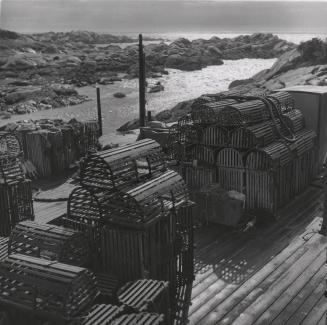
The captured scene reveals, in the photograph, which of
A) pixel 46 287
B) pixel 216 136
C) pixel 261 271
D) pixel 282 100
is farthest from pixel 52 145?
pixel 46 287

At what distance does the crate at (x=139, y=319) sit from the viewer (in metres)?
9.94

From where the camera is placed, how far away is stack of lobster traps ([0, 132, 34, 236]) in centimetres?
1666

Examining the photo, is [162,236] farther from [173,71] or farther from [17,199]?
[173,71]

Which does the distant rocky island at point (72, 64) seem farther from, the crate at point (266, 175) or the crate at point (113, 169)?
the crate at point (113, 169)

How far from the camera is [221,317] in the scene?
520 inches

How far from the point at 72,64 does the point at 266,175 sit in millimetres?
80306

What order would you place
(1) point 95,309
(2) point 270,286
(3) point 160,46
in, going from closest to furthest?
1. (1) point 95,309
2. (2) point 270,286
3. (3) point 160,46

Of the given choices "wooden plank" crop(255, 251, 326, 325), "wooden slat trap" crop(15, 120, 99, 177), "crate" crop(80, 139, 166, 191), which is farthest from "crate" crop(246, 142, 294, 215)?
"wooden slat trap" crop(15, 120, 99, 177)

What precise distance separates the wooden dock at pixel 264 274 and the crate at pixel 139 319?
3.08 m

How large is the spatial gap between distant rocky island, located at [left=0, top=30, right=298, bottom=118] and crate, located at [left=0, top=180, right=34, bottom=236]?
4063 cm

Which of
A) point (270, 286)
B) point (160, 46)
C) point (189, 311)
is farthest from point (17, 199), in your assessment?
point (160, 46)

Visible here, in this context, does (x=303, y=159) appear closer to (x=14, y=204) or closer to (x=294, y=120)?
(x=294, y=120)

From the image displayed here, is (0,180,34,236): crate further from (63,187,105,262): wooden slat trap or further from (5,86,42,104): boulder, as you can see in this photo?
(5,86,42,104): boulder

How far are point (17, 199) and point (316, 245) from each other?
10.1 m
